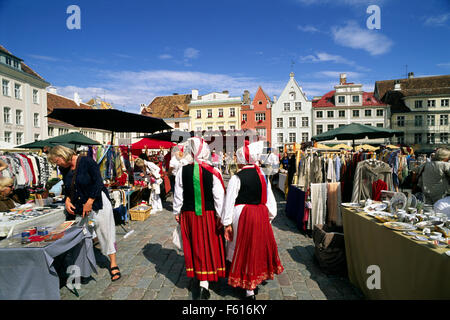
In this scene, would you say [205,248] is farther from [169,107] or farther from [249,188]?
[169,107]

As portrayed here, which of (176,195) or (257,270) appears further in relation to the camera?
(176,195)

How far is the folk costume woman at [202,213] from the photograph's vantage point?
9.33 ft

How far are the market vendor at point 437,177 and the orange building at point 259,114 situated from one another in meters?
31.6

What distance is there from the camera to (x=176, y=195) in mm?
2914

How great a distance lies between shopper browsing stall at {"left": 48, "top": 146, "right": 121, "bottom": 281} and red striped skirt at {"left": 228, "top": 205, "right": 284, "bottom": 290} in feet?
5.96

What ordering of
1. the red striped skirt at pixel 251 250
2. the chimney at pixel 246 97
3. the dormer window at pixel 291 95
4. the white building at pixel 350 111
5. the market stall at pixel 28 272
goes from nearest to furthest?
the market stall at pixel 28 272 < the red striped skirt at pixel 251 250 < the white building at pixel 350 111 < the dormer window at pixel 291 95 < the chimney at pixel 246 97

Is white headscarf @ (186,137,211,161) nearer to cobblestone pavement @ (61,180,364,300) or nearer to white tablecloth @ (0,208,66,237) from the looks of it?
cobblestone pavement @ (61,180,364,300)

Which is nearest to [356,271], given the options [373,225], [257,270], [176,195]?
[373,225]

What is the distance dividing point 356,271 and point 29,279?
3.80m

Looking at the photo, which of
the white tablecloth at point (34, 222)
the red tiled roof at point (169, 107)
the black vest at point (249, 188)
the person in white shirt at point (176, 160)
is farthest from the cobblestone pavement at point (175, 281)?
the red tiled roof at point (169, 107)

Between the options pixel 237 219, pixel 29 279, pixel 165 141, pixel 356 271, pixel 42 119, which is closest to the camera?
pixel 29 279

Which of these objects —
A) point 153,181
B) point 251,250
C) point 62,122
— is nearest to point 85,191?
point 251,250
